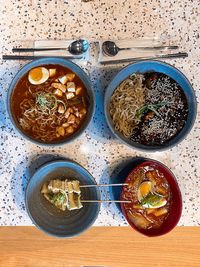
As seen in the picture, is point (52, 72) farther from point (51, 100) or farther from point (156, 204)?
point (156, 204)

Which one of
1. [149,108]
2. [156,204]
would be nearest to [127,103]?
[149,108]

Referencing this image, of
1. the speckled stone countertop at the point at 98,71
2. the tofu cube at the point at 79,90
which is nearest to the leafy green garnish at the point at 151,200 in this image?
the speckled stone countertop at the point at 98,71

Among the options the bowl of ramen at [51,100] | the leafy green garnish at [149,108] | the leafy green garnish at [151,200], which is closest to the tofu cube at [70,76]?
the bowl of ramen at [51,100]

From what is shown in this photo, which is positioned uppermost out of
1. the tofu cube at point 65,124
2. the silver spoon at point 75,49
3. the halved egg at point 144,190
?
the silver spoon at point 75,49

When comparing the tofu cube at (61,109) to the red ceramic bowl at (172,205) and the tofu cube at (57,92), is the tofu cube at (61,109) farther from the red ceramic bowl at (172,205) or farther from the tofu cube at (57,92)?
the red ceramic bowl at (172,205)

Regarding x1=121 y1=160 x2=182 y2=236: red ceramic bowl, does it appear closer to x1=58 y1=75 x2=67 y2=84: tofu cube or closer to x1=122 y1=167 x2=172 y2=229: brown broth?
x1=122 y1=167 x2=172 y2=229: brown broth

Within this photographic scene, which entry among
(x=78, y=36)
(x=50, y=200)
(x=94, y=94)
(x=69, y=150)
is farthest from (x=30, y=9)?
(x=50, y=200)

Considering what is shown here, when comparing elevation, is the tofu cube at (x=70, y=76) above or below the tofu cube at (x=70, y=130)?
above
